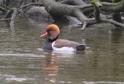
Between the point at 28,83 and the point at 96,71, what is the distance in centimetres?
203

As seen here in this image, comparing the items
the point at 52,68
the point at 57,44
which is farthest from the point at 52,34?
the point at 52,68

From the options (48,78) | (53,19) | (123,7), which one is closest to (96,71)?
(48,78)

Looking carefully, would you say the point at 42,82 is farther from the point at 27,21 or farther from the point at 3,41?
the point at 27,21

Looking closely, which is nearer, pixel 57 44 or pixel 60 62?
pixel 60 62

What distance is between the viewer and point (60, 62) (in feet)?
38.9

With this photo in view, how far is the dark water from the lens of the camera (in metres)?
9.43

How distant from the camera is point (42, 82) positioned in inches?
352

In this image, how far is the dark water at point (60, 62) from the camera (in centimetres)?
943

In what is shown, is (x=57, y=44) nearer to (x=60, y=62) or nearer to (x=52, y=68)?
(x=60, y=62)

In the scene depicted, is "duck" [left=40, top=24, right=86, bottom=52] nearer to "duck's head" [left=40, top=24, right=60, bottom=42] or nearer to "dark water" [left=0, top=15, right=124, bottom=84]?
"duck's head" [left=40, top=24, right=60, bottom=42]

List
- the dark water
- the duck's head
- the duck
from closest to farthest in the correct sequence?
the dark water < the duck < the duck's head

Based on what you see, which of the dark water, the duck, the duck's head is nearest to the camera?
the dark water

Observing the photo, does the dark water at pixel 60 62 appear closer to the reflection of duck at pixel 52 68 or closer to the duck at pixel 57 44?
the reflection of duck at pixel 52 68

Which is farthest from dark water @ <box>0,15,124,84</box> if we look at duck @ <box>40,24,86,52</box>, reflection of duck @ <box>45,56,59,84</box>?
duck @ <box>40,24,86,52</box>
